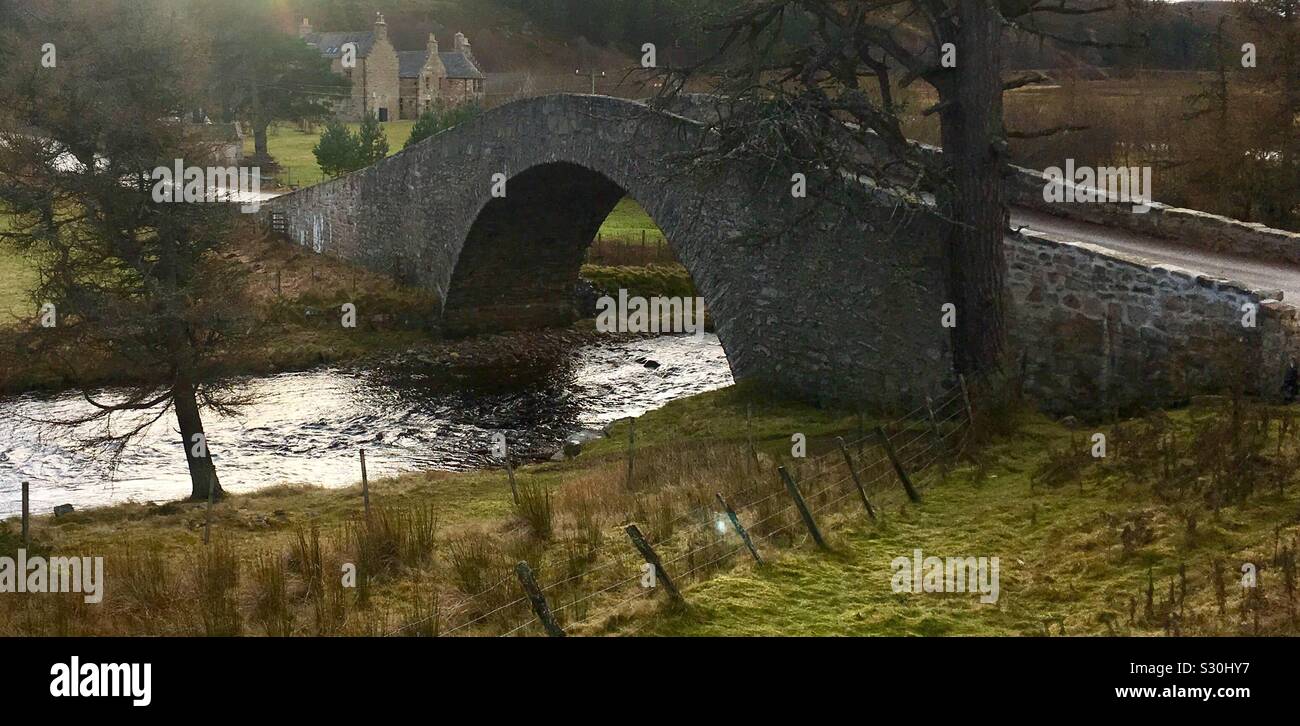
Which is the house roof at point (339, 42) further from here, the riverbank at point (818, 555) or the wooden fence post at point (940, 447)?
the wooden fence post at point (940, 447)

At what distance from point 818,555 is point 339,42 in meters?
70.7

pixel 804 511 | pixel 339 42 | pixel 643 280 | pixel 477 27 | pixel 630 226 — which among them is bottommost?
pixel 804 511

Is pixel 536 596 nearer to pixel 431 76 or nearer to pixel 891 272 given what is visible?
pixel 891 272

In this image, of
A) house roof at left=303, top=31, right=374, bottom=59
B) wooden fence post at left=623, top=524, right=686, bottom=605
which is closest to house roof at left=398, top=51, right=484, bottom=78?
house roof at left=303, top=31, right=374, bottom=59

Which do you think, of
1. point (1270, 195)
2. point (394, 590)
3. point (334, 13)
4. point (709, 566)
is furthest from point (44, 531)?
point (334, 13)

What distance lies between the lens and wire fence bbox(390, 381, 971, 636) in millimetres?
8805

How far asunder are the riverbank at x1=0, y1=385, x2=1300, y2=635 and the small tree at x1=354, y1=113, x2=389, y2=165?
31.1m

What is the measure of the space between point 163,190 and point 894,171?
1016 cm

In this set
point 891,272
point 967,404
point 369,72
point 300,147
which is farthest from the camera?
point 369,72

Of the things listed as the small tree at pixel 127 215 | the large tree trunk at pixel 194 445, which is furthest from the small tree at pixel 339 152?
the large tree trunk at pixel 194 445

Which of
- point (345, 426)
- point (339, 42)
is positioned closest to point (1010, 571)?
point (345, 426)

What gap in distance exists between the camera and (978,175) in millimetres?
14375

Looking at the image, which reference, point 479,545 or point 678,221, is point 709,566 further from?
point 678,221

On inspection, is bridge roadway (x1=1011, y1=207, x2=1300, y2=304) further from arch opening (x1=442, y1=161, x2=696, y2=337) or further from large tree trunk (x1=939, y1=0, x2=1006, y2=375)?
arch opening (x1=442, y1=161, x2=696, y2=337)
